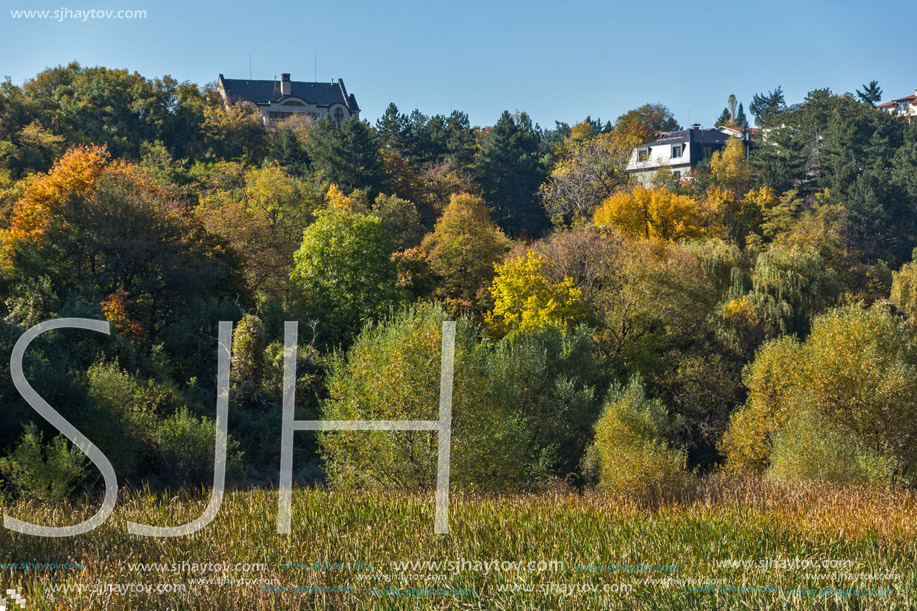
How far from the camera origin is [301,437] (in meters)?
32.0

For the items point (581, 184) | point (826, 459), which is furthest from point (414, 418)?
point (581, 184)

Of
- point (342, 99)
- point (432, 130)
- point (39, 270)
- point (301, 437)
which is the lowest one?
point (301, 437)

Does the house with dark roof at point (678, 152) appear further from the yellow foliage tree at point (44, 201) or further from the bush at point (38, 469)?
the bush at point (38, 469)

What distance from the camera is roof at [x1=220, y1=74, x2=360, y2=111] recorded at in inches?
3529

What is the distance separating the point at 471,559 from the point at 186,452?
654 inches

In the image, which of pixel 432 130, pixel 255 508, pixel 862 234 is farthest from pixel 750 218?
pixel 255 508

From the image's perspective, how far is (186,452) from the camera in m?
25.5

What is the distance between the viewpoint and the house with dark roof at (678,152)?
257ft

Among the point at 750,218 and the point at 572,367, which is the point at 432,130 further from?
the point at 572,367

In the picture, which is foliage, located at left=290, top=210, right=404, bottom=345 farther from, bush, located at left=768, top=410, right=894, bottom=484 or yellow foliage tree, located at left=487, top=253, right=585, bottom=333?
bush, located at left=768, top=410, right=894, bottom=484

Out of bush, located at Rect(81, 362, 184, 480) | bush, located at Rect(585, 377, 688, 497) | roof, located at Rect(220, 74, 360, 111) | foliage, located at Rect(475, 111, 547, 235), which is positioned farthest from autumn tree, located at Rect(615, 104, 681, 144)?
bush, located at Rect(81, 362, 184, 480)

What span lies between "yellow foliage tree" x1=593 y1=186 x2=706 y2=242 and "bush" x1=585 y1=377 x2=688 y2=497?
20.7m

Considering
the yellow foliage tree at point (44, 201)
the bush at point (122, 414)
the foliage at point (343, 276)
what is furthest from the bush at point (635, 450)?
the yellow foliage tree at point (44, 201)

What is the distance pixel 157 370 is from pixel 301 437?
6192mm
